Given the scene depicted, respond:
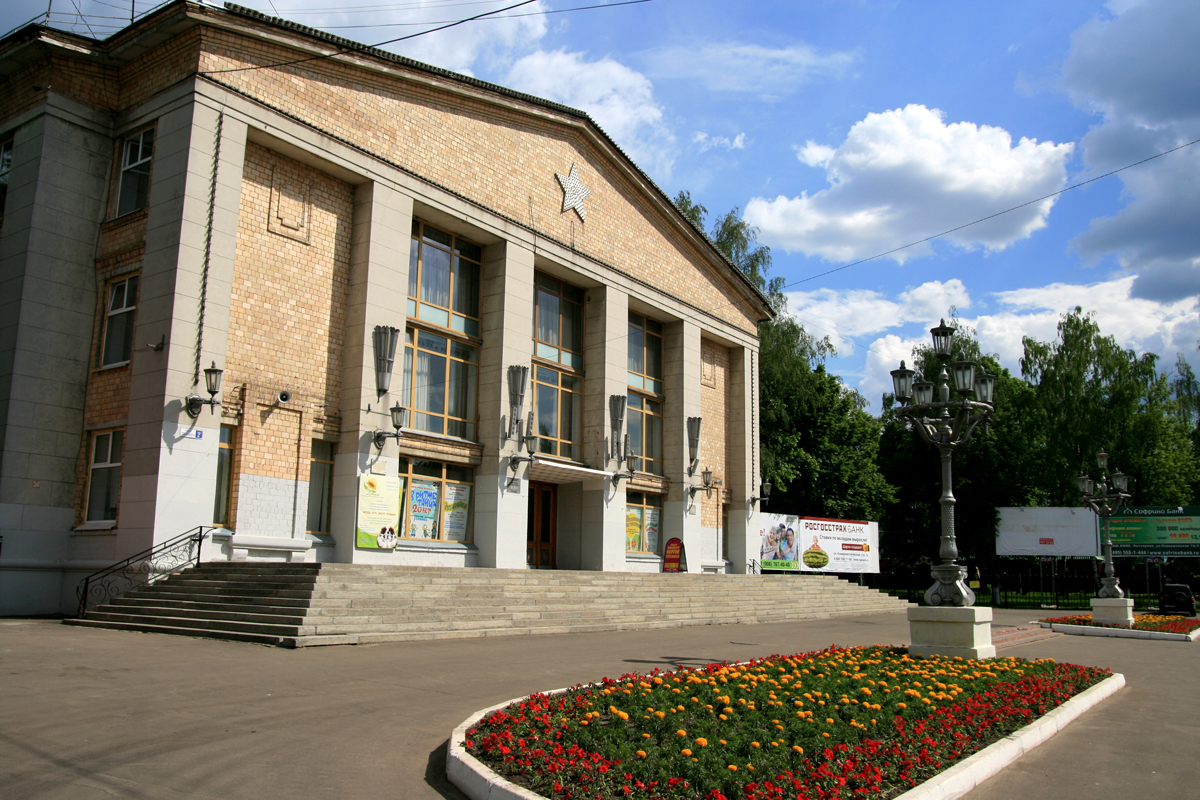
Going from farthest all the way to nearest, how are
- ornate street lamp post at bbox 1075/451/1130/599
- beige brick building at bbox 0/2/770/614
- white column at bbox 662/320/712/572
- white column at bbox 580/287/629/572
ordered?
white column at bbox 662/320/712/572, white column at bbox 580/287/629/572, ornate street lamp post at bbox 1075/451/1130/599, beige brick building at bbox 0/2/770/614

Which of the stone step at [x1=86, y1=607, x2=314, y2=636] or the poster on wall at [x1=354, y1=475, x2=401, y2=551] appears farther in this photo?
the poster on wall at [x1=354, y1=475, x2=401, y2=551]

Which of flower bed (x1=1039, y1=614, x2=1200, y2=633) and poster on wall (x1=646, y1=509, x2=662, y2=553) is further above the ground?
poster on wall (x1=646, y1=509, x2=662, y2=553)

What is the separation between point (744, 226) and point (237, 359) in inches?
1140

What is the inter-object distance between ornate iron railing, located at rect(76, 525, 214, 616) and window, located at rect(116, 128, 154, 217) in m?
7.78

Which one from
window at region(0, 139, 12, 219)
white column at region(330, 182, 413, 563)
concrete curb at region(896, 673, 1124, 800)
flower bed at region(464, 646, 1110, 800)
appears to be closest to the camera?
flower bed at region(464, 646, 1110, 800)

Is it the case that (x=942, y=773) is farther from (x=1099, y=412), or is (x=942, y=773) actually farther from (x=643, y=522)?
(x=1099, y=412)

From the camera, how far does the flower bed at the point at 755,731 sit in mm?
5441

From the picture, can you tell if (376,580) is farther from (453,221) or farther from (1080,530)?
(1080,530)

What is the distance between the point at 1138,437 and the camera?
44.3 metres

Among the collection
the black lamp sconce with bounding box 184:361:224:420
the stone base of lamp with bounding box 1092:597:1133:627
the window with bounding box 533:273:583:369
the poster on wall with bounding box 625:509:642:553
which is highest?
the window with bounding box 533:273:583:369

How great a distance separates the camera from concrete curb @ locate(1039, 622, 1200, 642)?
824 inches

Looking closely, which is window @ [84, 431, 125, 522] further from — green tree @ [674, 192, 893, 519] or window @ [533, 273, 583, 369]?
green tree @ [674, 192, 893, 519]

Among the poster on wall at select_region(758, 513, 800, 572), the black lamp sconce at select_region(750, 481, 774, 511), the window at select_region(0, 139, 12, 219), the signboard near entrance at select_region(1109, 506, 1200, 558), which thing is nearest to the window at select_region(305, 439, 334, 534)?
the window at select_region(0, 139, 12, 219)

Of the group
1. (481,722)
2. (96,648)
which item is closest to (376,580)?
(96,648)
